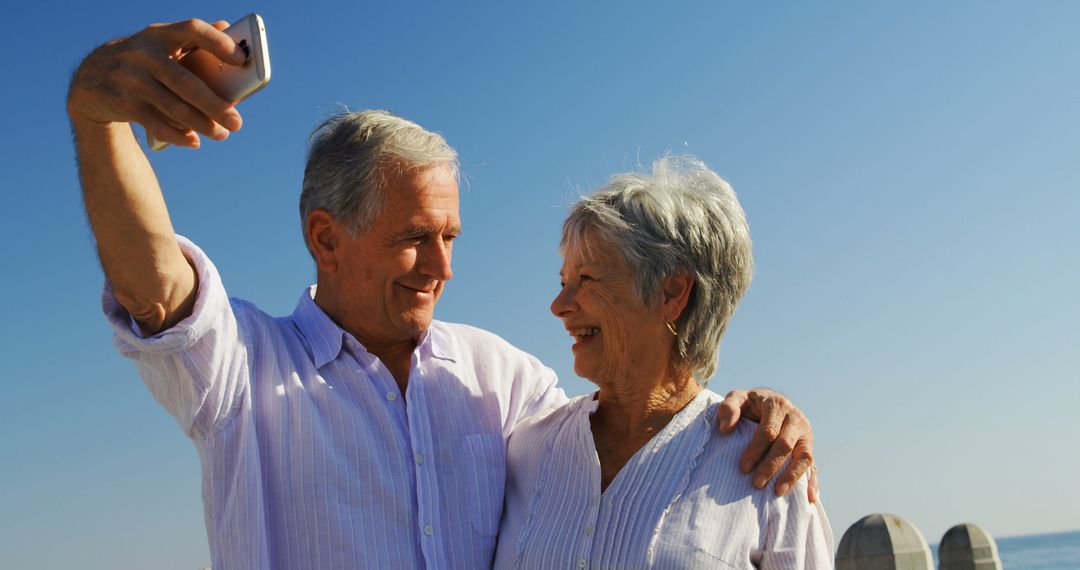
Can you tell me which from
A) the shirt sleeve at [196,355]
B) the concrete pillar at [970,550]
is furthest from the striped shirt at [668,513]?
the concrete pillar at [970,550]

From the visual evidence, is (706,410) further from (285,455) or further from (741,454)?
(285,455)

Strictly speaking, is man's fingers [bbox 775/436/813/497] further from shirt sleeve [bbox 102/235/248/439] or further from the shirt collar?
shirt sleeve [bbox 102/235/248/439]

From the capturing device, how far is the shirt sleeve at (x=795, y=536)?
3.25 meters

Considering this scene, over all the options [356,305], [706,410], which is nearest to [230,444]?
[356,305]

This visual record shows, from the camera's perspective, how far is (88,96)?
97.6 inches

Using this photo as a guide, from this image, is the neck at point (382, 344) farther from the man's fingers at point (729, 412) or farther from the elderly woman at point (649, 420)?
the man's fingers at point (729, 412)

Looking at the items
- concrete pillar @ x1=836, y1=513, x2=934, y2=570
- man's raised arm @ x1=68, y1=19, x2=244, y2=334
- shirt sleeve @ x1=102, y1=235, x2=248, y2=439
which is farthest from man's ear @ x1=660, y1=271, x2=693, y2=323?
concrete pillar @ x1=836, y1=513, x2=934, y2=570

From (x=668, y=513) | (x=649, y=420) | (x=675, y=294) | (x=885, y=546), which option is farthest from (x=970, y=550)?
(x=668, y=513)

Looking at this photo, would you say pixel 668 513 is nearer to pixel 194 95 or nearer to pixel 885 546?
pixel 194 95

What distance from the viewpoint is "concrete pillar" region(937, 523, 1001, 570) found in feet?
26.7

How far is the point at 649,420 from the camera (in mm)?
3711

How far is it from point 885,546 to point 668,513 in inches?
188

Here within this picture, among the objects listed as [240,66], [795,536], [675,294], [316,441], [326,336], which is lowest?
[795,536]

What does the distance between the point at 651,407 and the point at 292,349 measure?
52.2 inches
